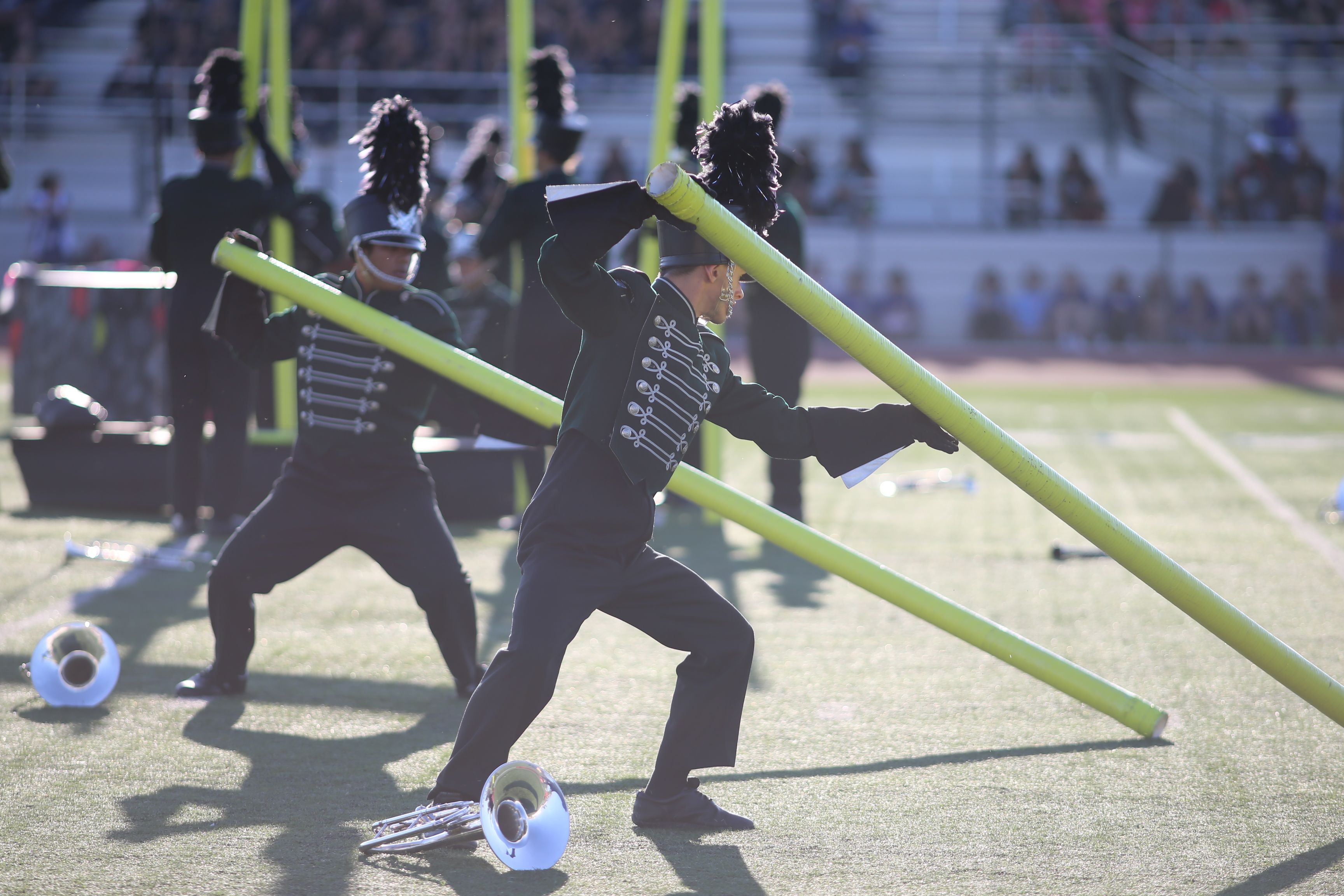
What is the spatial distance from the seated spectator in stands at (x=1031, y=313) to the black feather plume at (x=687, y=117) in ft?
41.6

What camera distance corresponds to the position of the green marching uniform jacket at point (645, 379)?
11.1 ft

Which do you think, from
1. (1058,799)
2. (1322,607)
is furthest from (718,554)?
(1058,799)

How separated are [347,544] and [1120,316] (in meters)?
17.3

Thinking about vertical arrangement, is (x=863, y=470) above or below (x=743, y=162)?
below

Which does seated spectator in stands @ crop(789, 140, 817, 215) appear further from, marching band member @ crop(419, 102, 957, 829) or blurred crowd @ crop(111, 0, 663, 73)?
marching band member @ crop(419, 102, 957, 829)

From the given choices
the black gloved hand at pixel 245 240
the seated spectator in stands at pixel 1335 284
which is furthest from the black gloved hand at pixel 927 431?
the seated spectator in stands at pixel 1335 284

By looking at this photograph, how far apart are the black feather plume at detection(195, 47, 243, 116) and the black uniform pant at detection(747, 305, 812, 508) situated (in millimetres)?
2752

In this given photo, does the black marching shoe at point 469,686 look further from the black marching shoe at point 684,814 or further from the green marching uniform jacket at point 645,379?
the green marching uniform jacket at point 645,379

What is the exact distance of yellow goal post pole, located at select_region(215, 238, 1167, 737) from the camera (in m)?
4.16

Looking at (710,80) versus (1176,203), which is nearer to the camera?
(710,80)

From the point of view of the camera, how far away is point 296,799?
3740mm

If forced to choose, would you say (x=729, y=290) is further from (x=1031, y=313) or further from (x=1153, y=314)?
(x=1153, y=314)

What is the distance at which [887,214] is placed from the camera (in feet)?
72.1

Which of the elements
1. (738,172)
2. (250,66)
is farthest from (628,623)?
(250,66)
